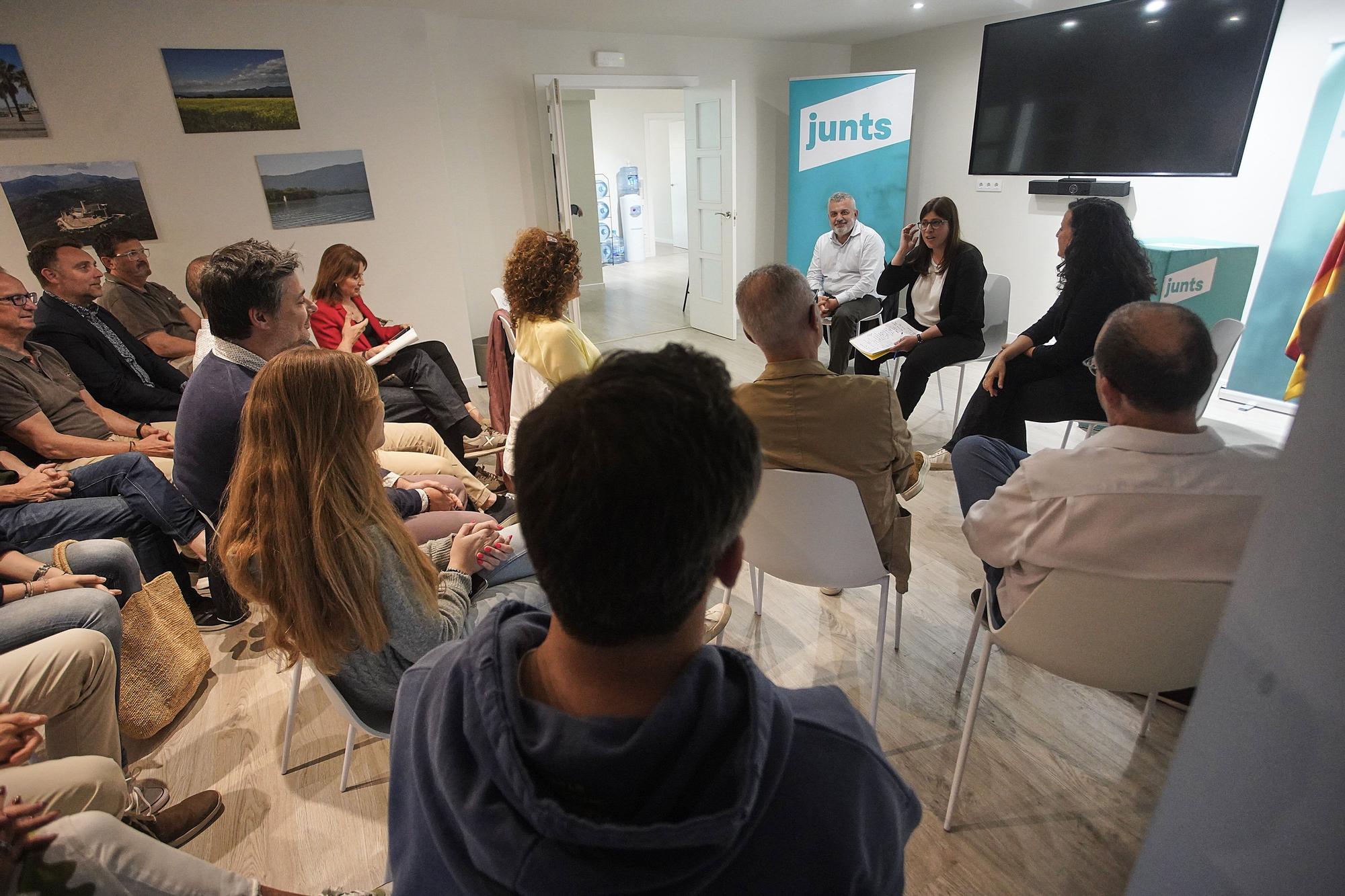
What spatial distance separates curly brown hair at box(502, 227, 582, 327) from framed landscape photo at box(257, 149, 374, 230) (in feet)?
8.11

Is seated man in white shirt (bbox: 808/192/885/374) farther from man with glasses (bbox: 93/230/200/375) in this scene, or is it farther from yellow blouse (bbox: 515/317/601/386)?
man with glasses (bbox: 93/230/200/375)

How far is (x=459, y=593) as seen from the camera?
153 centimetres

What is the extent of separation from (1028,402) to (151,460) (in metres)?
3.65

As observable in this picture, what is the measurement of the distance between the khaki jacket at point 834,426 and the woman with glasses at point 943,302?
6.16ft

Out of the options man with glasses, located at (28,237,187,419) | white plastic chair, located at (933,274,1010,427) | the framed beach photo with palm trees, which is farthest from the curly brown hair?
the framed beach photo with palm trees

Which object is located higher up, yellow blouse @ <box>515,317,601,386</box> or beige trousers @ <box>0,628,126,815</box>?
yellow blouse @ <box>515,317,601,386</box>

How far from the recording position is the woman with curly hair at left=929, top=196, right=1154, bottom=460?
2.73 m

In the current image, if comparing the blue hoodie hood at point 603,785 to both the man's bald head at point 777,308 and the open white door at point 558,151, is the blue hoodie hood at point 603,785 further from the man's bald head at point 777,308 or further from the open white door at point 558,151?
the open white door at point 558,151

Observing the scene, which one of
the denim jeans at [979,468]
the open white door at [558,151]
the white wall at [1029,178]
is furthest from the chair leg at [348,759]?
the white wall at [1029,178]

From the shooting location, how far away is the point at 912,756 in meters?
1.81

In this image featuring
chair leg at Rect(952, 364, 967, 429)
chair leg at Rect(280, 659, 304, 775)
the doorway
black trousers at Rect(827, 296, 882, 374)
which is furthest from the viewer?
the doorway

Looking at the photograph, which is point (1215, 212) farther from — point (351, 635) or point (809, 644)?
point (351, 635)

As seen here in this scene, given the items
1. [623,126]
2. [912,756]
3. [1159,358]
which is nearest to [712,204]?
[1159,358]

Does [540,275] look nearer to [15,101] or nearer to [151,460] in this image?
[151,460]
